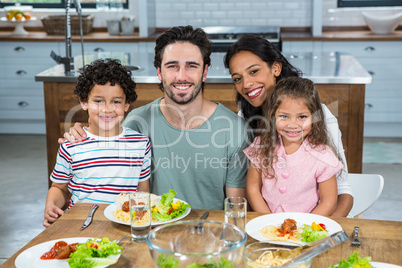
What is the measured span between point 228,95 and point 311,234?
74.3 inches

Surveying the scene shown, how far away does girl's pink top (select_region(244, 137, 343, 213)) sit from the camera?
2084 mm

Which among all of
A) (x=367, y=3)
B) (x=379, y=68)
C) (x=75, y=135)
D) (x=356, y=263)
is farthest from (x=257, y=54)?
(x=367, y=3)

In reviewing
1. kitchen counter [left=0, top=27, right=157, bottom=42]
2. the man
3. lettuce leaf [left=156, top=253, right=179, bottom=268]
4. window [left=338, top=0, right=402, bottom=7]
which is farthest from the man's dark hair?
window [left=338, top=0, right=402, bottom=7]

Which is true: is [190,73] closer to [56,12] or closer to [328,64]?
[328,64]

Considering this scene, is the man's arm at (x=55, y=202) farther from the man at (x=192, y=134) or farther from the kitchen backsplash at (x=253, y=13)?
the kitchen backsplash at (x=253, y=13)

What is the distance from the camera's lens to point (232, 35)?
5379 mm

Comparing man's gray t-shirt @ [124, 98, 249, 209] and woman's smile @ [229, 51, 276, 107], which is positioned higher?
woman's smile @ [229, 51, 276, 107]

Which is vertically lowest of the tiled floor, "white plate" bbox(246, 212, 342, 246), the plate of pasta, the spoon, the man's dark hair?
the tiled floor

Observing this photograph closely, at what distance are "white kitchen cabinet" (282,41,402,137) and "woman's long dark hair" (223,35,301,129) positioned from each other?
282cm

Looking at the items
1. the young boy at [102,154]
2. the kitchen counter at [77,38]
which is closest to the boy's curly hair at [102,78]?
the young boy at [102,154]

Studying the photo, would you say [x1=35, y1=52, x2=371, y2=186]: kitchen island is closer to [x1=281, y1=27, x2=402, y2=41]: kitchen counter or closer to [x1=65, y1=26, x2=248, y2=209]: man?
[x1=65, y1=26, x2=248, y2=209]: man

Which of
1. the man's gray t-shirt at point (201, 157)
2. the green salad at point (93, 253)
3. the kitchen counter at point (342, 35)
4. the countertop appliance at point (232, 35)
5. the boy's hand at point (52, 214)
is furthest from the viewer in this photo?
the countertop appliance at point (232, 35)

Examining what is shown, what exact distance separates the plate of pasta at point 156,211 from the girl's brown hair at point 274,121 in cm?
47

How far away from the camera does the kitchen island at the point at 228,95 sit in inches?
127
